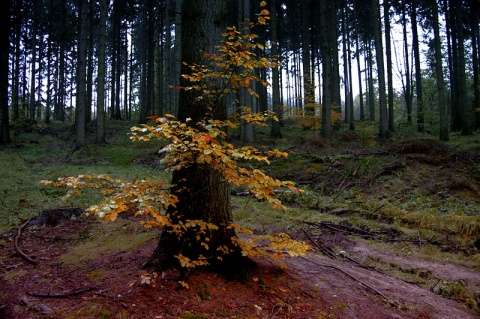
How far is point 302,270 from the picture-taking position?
4074mm

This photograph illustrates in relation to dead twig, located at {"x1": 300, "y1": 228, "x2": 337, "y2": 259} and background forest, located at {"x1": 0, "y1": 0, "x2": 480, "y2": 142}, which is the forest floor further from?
background forest, located at {"x1": 0, "y1": 0, "x2": 480, "y2": 142}

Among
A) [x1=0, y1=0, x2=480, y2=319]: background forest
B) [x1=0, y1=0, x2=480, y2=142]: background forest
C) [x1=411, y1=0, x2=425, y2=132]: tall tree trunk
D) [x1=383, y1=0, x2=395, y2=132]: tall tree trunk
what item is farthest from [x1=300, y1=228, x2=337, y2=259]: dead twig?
[x1=411, y1=0, x2=425, y2=132]: tall tree trunk

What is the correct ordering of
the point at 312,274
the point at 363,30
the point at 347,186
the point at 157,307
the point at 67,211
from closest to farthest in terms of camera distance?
the point at 157,307
the point at 312,274
the point at 67,211
the point at 347,186
the point at 363,30

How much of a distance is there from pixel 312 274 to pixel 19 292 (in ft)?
11.2

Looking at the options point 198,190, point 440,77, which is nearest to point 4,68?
point 198,190

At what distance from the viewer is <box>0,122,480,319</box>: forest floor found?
119 inches

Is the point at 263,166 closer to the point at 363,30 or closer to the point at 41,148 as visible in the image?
the point at 41,148

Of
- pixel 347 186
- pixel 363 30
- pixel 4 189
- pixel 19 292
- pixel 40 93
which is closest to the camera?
pixel 19 292

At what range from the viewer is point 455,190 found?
8.68 metres

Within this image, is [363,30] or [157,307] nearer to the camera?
[157,307]

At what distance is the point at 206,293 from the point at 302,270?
1495 millimetres

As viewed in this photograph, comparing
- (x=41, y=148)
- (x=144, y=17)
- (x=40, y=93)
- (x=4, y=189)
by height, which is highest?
(x=144, y=17)

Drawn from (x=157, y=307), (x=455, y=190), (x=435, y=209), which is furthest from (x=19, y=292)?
(x=455, y=190)

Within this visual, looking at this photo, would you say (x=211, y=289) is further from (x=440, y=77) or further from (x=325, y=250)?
(x=440, y=77)
